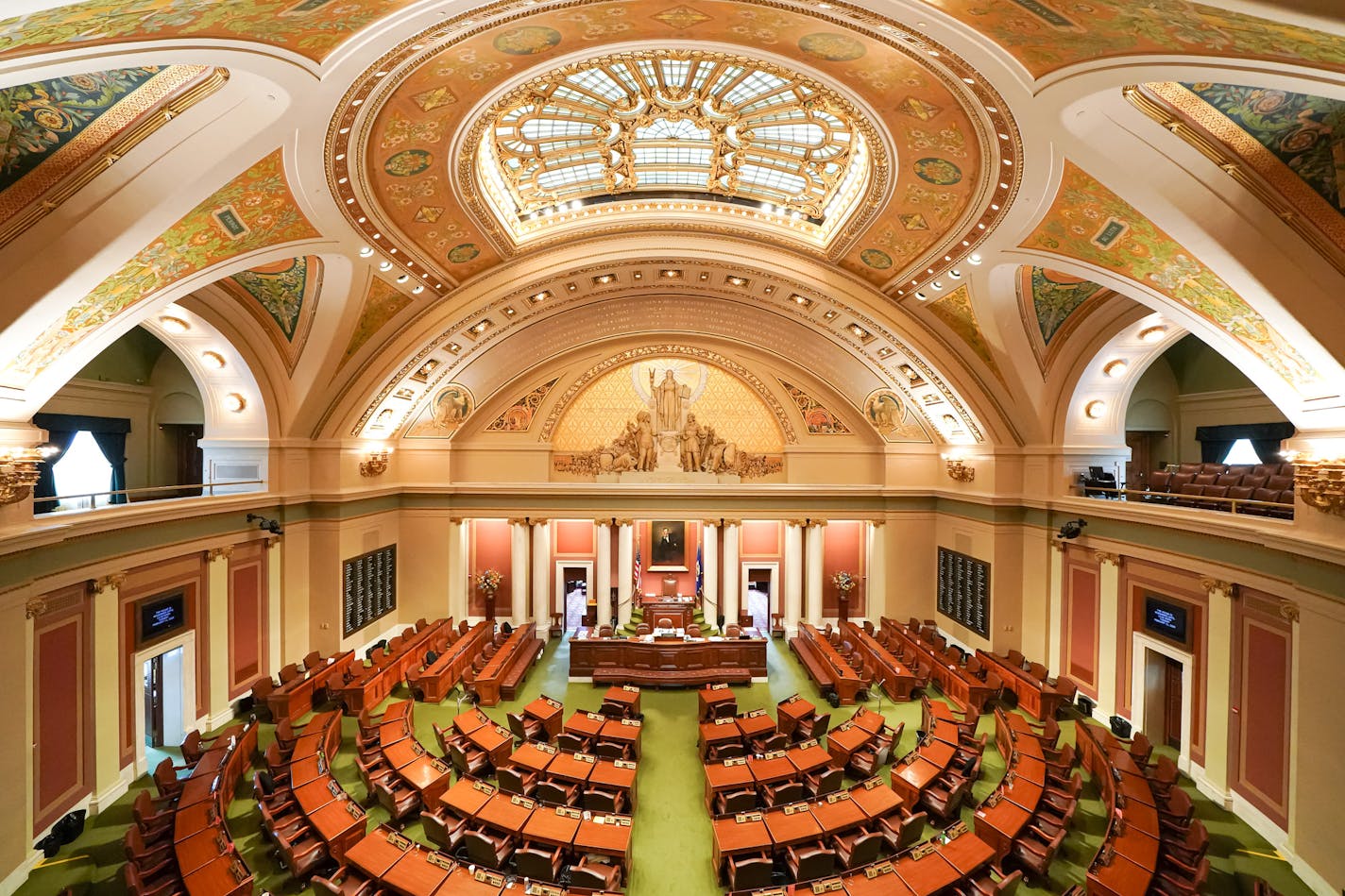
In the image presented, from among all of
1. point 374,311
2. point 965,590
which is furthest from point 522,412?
point 965,590

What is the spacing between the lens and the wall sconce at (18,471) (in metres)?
7.00

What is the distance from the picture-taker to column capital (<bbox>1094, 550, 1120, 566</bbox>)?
11.5 meters

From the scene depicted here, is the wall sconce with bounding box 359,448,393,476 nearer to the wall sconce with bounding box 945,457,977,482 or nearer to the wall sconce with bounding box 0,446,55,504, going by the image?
the wall sconce with bounding box 0,446,55,504

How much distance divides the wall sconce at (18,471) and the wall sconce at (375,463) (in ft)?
24.5

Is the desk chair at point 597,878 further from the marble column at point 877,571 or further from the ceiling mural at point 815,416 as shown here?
the ceiling mural at point 815,416

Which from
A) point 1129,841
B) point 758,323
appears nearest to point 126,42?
point 1129,841

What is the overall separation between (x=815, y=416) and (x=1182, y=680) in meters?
9.76

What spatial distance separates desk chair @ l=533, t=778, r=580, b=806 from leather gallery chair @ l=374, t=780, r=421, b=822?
1.70 meters

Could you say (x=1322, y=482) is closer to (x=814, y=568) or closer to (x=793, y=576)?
(x=814, y=568)

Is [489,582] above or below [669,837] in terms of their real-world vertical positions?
above

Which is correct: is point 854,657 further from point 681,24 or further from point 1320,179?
point 681,24

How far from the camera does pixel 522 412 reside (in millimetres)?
17328

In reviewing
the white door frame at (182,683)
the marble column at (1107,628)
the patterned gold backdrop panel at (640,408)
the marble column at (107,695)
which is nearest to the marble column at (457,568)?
the patterned gold backdrop panel at (640,408)

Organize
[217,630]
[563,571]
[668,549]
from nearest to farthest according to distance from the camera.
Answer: [217,630] < [563,571] < [668,549]
